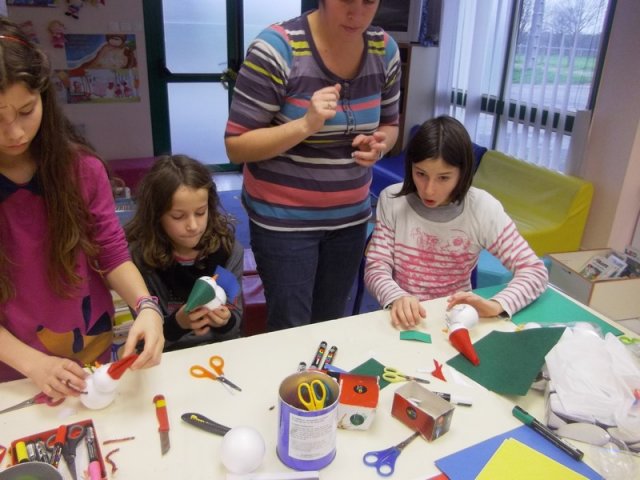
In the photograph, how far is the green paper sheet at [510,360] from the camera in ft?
3.15

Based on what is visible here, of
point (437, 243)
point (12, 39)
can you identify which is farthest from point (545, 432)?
point (12, 39)

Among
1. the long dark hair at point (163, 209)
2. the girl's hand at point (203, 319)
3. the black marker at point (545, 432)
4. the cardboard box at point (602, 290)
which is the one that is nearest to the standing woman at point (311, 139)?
the long dark hair at point (163, 209)

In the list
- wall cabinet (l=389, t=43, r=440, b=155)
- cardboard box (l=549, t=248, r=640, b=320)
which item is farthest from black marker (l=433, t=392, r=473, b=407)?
wall cabinet (l=389, t=43, r=440, b=155)

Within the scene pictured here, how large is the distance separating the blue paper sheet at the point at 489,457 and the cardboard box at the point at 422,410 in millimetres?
46

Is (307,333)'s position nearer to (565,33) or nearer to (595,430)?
(595,430)

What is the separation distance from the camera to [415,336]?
3.63ft

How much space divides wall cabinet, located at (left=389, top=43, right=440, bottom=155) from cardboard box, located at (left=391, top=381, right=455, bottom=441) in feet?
13.3

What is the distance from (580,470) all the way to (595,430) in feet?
0.27

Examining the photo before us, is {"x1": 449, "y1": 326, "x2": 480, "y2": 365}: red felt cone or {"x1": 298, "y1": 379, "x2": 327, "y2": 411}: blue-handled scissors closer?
{"x1": 298, "y1": 379, "x2": 327, "y2": 411}: blue-handled scissors

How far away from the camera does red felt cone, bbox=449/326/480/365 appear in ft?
3.39

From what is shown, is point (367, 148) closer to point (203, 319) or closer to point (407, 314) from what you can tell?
point (407, 314)

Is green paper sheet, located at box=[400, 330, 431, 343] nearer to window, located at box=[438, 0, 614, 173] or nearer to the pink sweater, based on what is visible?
the pink sweater

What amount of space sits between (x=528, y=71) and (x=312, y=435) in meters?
3.40

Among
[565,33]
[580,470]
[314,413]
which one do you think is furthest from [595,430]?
[565,33]
